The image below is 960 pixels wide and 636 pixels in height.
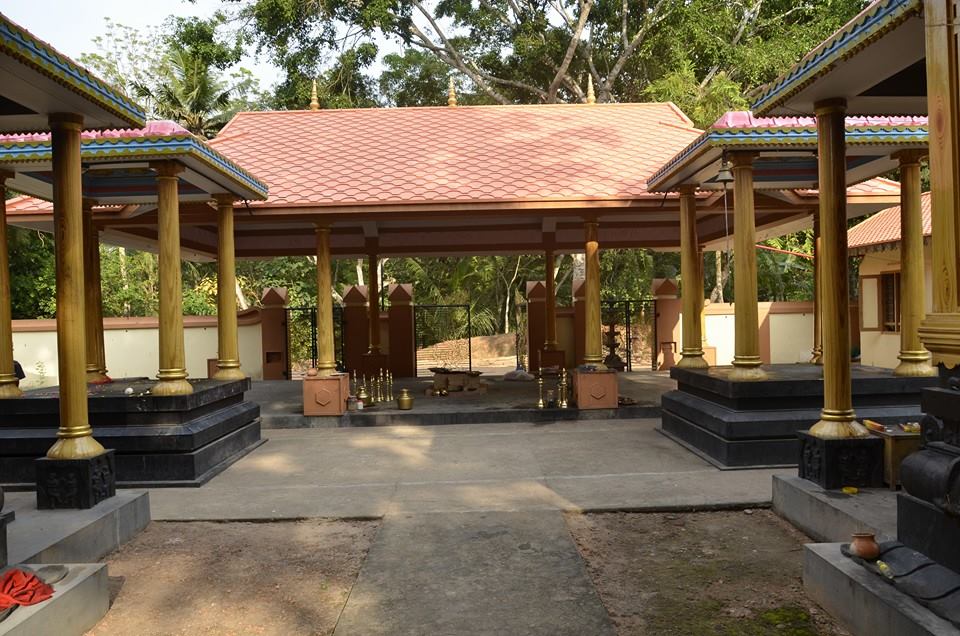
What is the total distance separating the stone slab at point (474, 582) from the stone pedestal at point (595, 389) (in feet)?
15.6

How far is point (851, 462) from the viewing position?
4781mm

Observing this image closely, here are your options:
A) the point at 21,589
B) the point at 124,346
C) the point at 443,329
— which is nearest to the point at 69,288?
the point at 21,589

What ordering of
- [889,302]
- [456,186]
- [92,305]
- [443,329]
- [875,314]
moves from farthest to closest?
[443,329], [875,314], [889,302], [456,186], [92,305]

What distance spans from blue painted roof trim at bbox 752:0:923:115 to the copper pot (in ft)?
8.43

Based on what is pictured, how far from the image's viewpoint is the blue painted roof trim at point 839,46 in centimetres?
363

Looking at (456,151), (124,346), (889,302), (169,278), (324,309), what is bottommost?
(124,346)

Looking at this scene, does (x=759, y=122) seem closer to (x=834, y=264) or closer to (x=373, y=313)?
(x=834, y=264)

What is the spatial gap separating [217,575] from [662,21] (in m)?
21.9

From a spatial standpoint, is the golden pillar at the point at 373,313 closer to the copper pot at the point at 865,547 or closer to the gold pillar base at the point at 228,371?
the gold pillar base at the point at 228,371

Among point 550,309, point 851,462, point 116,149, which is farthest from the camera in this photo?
point 550,309

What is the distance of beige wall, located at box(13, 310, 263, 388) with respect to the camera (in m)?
15.4

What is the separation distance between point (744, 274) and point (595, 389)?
3.27 metres

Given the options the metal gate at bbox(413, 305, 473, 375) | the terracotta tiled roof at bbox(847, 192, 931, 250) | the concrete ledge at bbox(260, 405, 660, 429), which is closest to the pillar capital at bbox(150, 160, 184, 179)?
the concrete ledge at bbox(260, 405, 660, 429)

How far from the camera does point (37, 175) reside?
8.19m
